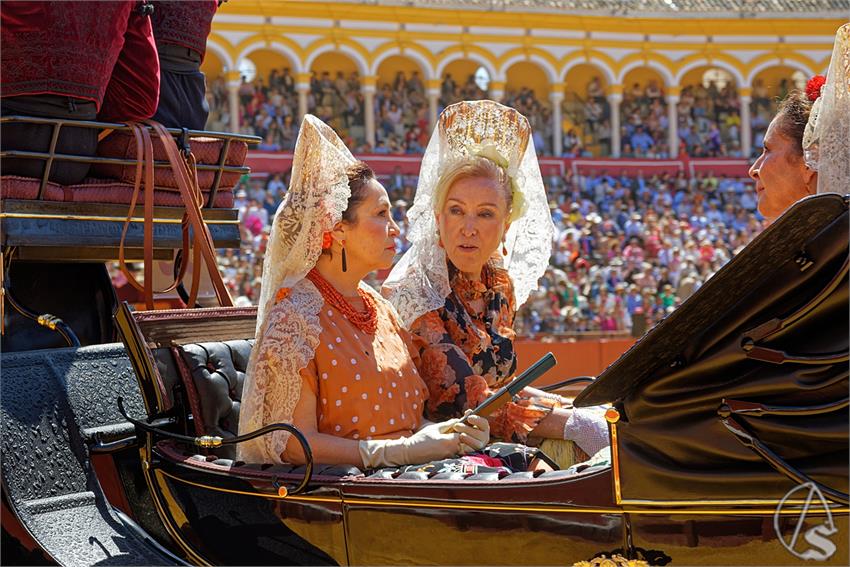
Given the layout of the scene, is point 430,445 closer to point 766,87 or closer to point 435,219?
point 435,219

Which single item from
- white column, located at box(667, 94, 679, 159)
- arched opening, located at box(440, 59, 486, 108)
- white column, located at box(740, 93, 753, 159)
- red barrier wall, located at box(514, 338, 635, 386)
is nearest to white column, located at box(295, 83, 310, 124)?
arched opening, located at box(440, 59, 486, 108)

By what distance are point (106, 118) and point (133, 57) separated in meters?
0.24

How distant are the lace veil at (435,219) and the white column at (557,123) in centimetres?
2294

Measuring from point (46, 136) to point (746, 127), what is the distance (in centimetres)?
2587

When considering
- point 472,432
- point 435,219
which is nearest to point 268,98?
point 435,219

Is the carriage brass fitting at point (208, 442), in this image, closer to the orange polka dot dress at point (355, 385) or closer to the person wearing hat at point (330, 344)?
the person wearing hat at point (330, 344)

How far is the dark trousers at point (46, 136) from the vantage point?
3.65 meters

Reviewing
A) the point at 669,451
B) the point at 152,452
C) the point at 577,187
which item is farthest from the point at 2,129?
the point at 577,187

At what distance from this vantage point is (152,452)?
126 inches

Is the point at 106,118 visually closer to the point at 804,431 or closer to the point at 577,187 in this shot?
Answer: the point at 804,431

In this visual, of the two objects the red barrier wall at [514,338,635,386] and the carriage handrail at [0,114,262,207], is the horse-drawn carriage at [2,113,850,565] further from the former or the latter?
the red barrier wall at [514,338,635,386]

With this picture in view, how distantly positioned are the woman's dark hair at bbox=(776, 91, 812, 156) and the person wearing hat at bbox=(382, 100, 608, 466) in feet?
2.82

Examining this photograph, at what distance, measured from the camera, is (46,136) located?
12.1ft

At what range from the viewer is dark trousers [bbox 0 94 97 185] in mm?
3648
